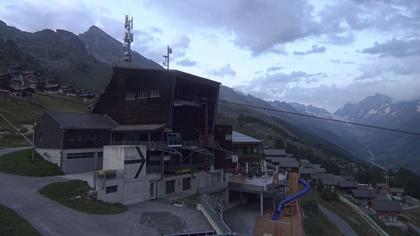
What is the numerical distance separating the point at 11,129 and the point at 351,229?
50.4 metres

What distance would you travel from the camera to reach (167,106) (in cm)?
4256

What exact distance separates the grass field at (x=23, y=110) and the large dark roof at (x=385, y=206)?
6443cm

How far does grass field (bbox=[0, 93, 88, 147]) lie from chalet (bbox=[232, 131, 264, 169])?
110 feet

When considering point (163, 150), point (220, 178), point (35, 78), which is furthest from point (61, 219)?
point (35, 78)

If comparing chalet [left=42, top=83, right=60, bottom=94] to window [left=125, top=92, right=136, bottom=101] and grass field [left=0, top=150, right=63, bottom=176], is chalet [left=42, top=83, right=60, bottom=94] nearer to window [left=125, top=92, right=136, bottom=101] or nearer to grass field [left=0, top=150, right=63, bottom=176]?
window [left=125, top=92, right=136, bottom=101]

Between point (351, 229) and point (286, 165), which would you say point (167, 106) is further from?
point (286, 165)

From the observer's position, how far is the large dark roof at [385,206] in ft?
244

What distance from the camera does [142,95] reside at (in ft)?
150

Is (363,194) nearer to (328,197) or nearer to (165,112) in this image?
(328,197)

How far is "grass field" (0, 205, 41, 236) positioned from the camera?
20.9 metres

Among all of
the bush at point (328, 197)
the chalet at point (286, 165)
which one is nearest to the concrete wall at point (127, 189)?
the bush at point (328, 197)

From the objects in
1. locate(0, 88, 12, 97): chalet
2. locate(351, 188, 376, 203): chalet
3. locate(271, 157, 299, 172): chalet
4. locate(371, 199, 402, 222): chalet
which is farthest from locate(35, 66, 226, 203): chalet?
locate(351, 188, 376, 203): chalet

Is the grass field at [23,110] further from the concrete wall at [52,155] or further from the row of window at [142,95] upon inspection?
the row of window at [142,95]

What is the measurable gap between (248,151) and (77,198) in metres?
44.9
